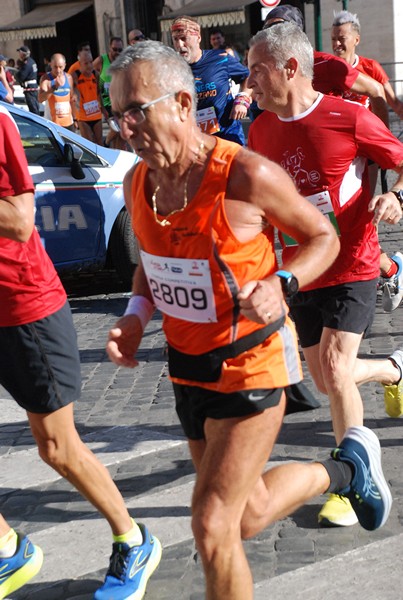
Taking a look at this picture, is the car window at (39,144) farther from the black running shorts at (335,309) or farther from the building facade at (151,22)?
the building facade at (151,22)

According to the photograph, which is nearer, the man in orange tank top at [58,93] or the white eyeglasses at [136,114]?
the white eyeglasses at [136,114]

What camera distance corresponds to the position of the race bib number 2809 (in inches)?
120

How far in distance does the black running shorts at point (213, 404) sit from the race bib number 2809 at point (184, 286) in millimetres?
217

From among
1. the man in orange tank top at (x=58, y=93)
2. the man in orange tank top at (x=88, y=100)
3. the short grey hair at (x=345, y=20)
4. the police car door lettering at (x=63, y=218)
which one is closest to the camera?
the police car door lettering at (x=63, y=218)

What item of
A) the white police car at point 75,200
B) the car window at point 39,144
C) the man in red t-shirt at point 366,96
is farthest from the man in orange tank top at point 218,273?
the car window at point 39,144

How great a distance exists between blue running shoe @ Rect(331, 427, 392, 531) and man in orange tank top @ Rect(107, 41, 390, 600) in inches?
23.6

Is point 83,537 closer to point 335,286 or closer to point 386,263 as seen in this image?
point 335,286

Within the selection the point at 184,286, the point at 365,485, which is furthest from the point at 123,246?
the point at 184,286

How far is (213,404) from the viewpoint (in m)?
3.10

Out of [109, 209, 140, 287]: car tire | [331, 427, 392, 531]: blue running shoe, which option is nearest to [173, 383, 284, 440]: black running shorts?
[331, 427, 392, 531]: blue running shoe

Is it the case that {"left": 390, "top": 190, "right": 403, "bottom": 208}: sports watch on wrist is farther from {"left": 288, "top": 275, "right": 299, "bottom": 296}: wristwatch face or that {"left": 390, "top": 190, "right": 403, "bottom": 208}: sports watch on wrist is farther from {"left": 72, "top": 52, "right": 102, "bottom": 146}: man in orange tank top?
{"left": 72, "top": 52, "right": 102, "bottom": 146}: man in orange tank top

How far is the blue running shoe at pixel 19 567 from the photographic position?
12.3ft

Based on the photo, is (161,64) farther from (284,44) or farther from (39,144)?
(39,144)

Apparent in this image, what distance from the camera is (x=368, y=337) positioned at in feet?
24.4
